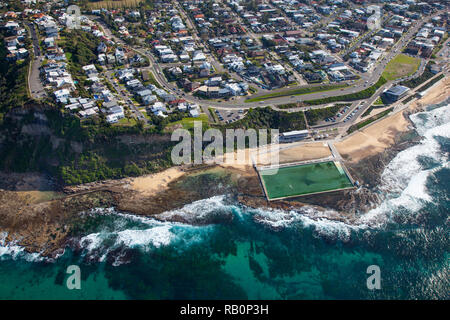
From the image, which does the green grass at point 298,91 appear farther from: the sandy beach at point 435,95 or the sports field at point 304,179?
the sports field at point 304,179

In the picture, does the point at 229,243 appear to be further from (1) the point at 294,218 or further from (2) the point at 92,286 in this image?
(2) the point at 92,286

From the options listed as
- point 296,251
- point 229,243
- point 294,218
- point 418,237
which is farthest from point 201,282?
point 418,237

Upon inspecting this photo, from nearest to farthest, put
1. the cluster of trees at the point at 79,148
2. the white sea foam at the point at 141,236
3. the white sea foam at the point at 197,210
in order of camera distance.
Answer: the white sea foam at the point at 141,236, the white sea foam at the point at 197,210, the cluster of trees at the point at 79,148

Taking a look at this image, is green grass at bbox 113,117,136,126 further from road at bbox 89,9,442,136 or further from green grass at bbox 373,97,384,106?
green grass at bbox 373,97,384,106

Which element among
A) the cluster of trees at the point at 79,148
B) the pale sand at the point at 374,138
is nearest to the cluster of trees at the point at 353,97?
the pale sand at the point at 374,138

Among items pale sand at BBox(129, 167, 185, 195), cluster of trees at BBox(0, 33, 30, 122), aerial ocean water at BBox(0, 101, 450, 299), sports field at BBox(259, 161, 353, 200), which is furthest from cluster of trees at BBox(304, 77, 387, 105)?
cluster of trees at BBox(0, 33, 30, 122)
